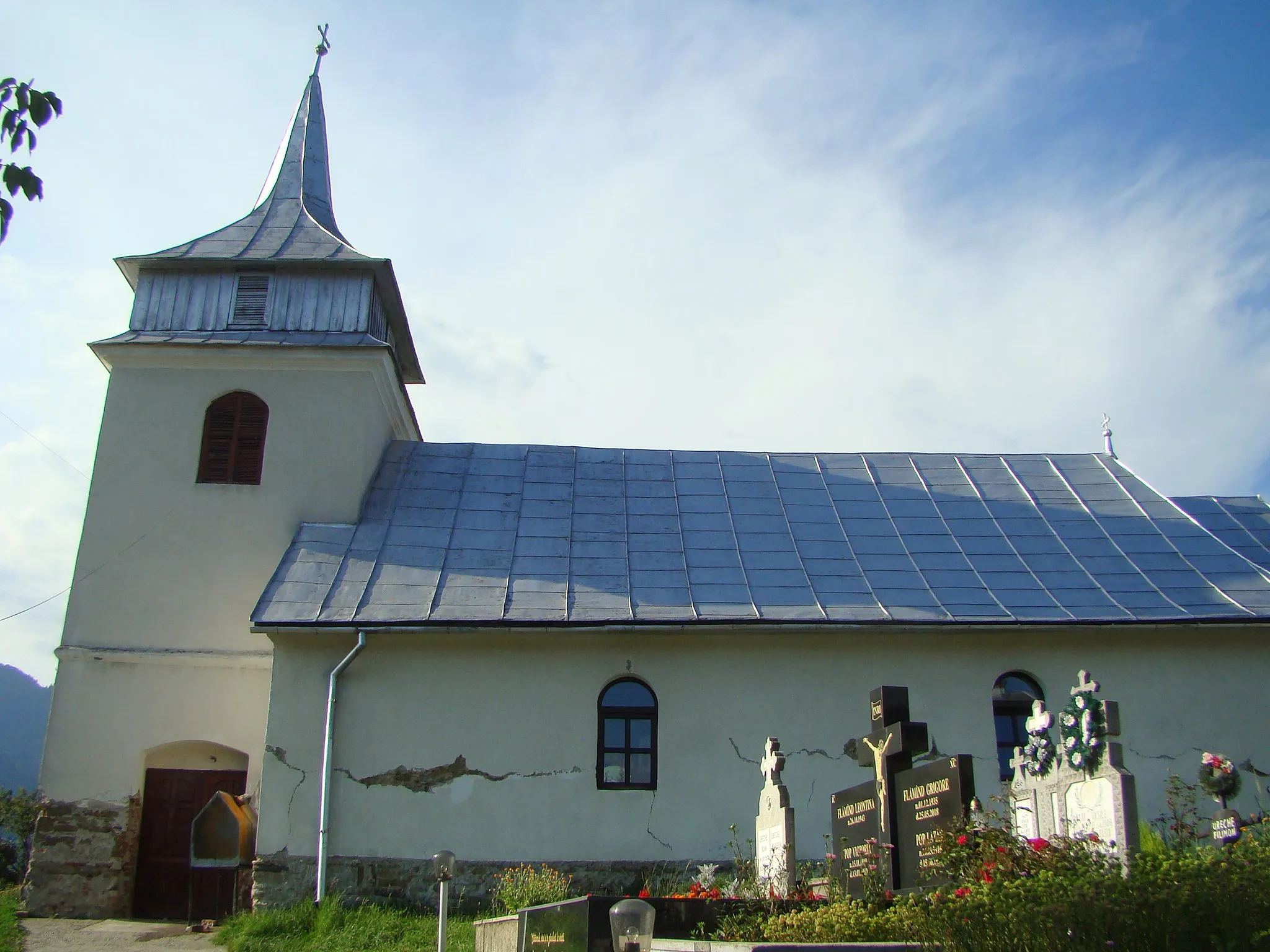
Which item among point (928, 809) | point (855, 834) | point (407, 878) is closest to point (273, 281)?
point (407, 878)

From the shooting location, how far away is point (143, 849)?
13.9 m

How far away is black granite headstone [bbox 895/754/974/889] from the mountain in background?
96.8 m

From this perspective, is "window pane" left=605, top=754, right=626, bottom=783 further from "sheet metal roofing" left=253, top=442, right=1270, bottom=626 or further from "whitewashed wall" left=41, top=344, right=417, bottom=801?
"whitewashed wall" left=41, top=344, right=417, bottom=801

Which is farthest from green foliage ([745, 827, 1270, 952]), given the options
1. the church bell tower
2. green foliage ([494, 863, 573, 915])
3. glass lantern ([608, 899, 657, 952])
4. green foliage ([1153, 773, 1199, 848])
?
the church bell tower

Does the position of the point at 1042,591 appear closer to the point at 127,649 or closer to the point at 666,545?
the point at 666,545

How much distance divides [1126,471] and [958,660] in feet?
19.1

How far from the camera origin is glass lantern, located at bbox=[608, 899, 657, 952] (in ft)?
24.3

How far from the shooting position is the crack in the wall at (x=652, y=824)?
13016mm

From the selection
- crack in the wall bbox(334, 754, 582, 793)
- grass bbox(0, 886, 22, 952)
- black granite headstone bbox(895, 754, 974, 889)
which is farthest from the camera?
crack in the wall bbox(334, 754, 582, 793)

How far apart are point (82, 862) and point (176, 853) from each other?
3.32ft

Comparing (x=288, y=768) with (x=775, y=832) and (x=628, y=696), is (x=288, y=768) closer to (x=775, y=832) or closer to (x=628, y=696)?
(x=628, y=696)

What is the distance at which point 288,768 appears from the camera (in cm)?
1303

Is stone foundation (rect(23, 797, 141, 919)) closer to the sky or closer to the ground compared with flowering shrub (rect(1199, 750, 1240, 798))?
closer to the ground

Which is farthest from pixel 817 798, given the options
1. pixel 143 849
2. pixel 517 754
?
pixel 143 849
